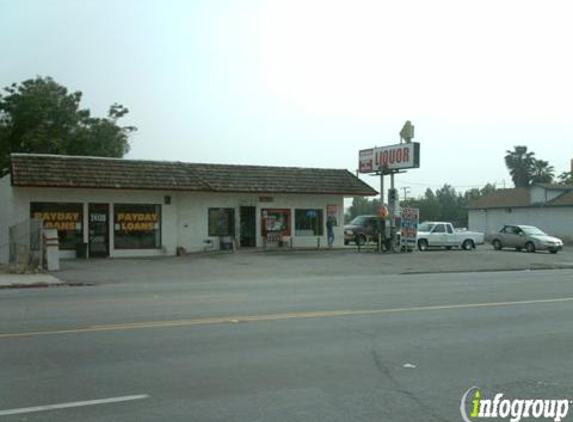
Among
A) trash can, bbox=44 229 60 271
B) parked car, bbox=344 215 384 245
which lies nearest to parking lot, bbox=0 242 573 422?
trash can, bbox=44 229 60 271

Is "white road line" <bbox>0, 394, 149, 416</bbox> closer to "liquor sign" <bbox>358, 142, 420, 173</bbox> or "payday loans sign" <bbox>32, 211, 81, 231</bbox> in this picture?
"payday loans sign" <bbox>32, 211, 81, 231</bbox>

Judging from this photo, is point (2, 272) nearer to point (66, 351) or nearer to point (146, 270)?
point (146, 270)

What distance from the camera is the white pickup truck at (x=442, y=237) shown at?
39.1 metres

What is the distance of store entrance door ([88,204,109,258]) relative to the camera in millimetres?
30547

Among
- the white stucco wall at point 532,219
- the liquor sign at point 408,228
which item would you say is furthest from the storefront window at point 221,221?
the white stucco wall at point 532,219

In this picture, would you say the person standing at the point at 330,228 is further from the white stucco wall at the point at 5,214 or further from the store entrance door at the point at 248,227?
the white stucco wall at the point at 5,214

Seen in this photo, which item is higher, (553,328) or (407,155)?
(407,155)

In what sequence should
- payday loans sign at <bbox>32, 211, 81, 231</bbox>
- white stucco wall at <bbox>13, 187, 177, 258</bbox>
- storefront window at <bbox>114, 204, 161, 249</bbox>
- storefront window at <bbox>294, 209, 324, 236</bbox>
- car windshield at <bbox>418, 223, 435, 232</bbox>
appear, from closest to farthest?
white stucco wall at <bbox>13, 187, 177, 258</bbox> < payday loans sign at <bbox>32, 211, 81, 231</bbox> < storefront window at <bbox>114, 204, 161, 249</bbox> < storefront window at <bbox>294, 209, 324, 236</bbox> < car windshield at <bbox>418, 223, 435, 232</bbox>

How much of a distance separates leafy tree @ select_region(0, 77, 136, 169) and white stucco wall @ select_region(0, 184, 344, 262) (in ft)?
43.5

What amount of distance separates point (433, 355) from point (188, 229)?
1012 inches

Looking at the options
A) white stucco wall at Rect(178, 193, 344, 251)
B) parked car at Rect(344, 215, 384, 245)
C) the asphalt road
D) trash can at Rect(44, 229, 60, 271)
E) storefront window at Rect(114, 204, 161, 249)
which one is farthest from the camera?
parked car at Rect(344, 215, 384, 245)

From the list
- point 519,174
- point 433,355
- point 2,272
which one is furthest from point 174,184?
point 519,174

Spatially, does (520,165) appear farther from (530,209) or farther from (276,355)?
(276,355)

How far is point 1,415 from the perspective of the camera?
19.7ft
